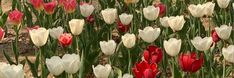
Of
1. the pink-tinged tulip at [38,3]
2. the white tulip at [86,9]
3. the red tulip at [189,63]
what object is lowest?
the pink-tinged tulip at [38,3]

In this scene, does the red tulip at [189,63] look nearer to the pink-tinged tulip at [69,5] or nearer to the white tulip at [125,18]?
the white tulip at [125,18]

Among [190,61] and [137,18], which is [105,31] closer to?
[137,18]

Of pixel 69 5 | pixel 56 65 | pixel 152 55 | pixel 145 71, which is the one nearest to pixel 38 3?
pixel 69 5

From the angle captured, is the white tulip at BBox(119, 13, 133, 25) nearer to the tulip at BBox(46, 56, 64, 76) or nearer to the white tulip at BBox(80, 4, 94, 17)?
the white tulip at BBox(80, 4, 94, 17)

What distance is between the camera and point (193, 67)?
10.1ft

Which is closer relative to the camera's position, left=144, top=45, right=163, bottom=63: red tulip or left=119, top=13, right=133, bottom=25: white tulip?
left=144, top=45, right=163, bottom=63: red tulip

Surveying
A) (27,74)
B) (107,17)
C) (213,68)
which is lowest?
(27,74)

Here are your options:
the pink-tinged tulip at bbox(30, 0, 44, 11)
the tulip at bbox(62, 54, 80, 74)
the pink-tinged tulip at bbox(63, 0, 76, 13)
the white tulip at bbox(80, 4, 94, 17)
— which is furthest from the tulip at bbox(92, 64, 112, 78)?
the pink-tinged tulip at bbox(30, 0, 44, 11)

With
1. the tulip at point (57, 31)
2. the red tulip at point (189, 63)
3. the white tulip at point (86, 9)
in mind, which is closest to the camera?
the red tulip at point (189, 63)

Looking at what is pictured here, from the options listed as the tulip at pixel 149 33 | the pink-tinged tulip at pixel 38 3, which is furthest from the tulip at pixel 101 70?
the pink-tinged tulip at pixel 38 3

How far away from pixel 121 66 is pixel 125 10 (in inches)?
69.9

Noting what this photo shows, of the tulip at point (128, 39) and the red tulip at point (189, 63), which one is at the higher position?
the red tulip at point (189, 63)

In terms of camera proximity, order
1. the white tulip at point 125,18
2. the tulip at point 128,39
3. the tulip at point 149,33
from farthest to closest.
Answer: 1. the white tulip at point 125,18
2. the tulip at point 149,33
3. the tulip at point 128,39

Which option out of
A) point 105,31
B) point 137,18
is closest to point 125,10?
point 137,18
